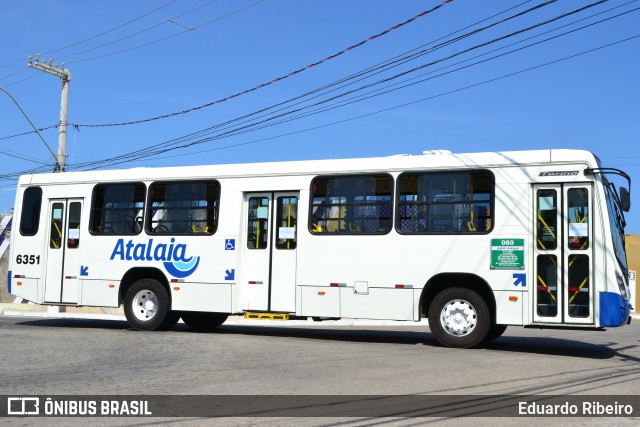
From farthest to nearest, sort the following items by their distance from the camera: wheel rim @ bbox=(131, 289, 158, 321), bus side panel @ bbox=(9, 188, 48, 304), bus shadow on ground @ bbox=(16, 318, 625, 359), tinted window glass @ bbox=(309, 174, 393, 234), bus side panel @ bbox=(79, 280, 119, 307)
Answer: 1. bus side panel @ bbox=(9, 188, 48, 304)
2. bus side panel @ bbox=(79, 280, 119, 307)
3. wheel rim @ bbox=(131, 289, 158, 321)
4. tinted window glass @ bbox=(309, 174, 393, 234)
5. bus shadow on ground @ bbox=(16, 318, 625, 359)

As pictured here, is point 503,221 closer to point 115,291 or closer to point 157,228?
point 157,228

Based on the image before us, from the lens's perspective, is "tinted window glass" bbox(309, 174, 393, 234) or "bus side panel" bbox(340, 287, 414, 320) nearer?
"bus side panel" bbox(340, 287, 414, 320)

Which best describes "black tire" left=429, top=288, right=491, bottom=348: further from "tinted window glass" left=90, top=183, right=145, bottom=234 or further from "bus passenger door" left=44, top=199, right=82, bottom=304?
"bus passenger door" left=44, top=199, right=82, bottom=304

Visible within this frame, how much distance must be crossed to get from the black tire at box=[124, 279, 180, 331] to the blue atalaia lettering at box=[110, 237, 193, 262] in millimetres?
508

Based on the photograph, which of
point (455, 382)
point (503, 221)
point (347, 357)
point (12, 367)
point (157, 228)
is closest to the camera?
point (455, 382)

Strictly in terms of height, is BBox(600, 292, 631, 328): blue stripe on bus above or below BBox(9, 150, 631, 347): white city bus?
below

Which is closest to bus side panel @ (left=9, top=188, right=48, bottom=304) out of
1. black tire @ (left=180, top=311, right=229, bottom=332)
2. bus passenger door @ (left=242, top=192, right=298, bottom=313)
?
black tire @ (left=180, top=311, right=229, bottom=332)

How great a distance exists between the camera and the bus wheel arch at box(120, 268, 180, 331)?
16188mm

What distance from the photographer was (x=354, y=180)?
14602mm

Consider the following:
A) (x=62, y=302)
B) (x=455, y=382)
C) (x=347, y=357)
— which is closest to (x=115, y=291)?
(x=62, y=302)

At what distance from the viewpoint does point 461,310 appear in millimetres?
13469

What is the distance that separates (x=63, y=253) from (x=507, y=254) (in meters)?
9.48

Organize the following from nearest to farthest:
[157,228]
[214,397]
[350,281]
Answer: [214,397] < [350,281] < [157,228]

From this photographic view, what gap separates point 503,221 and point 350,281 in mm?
2938
